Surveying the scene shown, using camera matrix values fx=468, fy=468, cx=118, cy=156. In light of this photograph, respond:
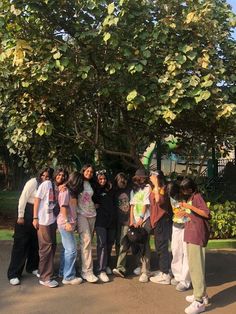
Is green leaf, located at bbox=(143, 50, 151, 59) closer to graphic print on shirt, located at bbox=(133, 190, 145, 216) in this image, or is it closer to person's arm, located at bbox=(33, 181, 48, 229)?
graphic print on shirt, located at bbox=(133, 190, 145, 216)

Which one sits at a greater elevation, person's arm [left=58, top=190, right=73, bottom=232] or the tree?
the tree

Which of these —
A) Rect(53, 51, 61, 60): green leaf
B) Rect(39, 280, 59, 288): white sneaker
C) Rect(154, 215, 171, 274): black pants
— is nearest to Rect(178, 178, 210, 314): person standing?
Rect(154, 215, 171, 274): black pants

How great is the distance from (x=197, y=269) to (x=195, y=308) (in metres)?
0.42

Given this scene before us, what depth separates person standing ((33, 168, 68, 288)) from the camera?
602 centimetres

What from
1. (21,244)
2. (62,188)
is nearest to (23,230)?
(21,244)

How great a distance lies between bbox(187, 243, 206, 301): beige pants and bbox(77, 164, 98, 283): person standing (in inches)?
58.2

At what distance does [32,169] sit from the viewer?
34.4 ft

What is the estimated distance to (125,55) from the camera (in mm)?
6539

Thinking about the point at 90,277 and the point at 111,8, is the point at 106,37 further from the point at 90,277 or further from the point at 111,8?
the point at 90,277

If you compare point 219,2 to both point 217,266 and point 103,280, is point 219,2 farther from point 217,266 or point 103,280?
point 103,280

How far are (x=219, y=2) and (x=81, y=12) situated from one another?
2591 mm

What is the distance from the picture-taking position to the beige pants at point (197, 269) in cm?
520

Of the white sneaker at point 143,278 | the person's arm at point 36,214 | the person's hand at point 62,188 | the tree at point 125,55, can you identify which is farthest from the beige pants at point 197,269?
the tree at point 125,55

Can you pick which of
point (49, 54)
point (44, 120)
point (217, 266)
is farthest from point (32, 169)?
point (217, 266)
